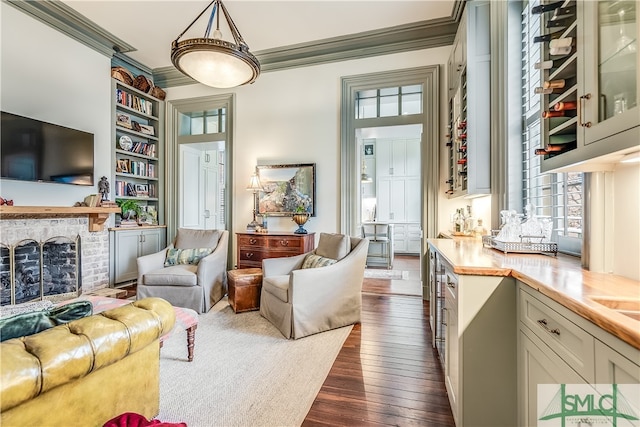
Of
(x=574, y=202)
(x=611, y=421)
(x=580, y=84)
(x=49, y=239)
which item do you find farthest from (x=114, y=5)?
(x=611, y=421)

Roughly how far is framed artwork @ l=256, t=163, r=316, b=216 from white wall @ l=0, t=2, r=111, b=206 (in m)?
2.29

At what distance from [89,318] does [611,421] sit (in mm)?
1736

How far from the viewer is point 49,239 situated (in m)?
3.81

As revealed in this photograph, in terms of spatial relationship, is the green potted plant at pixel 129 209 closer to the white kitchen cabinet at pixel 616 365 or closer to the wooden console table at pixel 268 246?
the wooden console table at pixel 268 246

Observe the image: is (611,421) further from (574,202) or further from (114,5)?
(114,5)

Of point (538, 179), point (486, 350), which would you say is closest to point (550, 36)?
point (538, 179)

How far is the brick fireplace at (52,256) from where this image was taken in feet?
11.3

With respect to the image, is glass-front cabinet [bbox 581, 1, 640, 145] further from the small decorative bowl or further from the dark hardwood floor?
A: the small decorative bowl

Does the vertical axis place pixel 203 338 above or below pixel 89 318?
below

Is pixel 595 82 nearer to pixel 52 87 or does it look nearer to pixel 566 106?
pixel 566 106

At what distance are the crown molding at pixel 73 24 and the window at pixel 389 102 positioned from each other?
3565 mm

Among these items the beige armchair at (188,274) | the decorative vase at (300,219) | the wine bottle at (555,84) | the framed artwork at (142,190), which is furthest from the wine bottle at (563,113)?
the framed artwork at (142,190)

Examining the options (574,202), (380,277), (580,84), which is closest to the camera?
(580,84)

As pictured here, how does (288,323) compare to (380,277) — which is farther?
(380,277)
